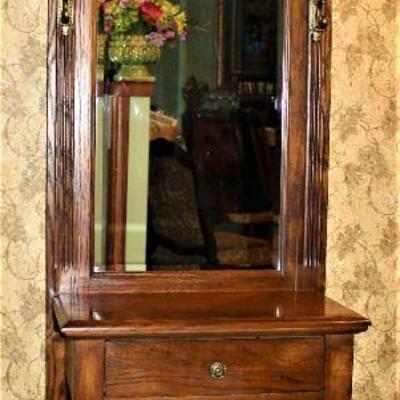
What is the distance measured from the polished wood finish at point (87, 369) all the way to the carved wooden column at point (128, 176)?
0.36 m

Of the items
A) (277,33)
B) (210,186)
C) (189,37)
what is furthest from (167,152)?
(277,33)

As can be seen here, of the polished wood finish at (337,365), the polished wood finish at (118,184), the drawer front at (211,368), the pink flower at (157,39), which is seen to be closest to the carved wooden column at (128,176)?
the polished wood finish at (118,184)

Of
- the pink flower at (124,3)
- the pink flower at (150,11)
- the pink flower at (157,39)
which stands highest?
the pink flower at (124,3)

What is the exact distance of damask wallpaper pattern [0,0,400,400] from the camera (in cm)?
192

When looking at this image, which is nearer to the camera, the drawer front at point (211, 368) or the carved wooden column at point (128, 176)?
the drawer front at point (211, 368)

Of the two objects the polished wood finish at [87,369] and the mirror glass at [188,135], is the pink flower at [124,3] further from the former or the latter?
the polished wood finish at [87,369]

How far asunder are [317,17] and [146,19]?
0.43 meters

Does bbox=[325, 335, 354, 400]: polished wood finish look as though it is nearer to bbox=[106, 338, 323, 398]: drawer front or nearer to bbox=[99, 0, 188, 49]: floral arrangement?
bbox=[106, 338, 323, 398]: drawer front

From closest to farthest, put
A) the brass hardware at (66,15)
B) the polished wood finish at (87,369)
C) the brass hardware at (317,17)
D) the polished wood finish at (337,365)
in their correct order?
1. the polished wood finish at (87,369)
2. the polished wood finish at (337,365)
3. the brass hardware at (66,15)
4. the brass hardware at (317,17)

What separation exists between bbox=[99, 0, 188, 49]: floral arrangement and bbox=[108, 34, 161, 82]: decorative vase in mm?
14

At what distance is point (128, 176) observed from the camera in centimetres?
196

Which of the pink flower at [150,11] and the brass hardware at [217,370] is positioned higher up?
the pink flower at [150,11]

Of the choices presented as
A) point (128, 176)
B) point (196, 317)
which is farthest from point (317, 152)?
point (196, 317)

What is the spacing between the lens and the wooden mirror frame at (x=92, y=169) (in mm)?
1898
